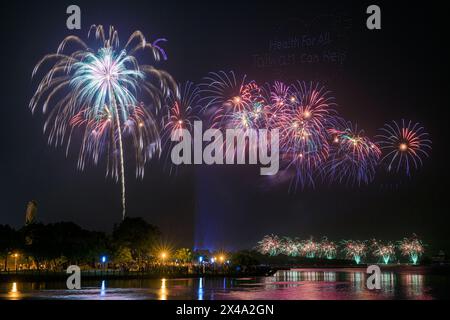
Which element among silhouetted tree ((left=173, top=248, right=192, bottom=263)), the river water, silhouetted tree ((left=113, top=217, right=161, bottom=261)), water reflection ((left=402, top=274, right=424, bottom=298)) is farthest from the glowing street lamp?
water reflection ((left=402, top=274, right=424, bottom=298))

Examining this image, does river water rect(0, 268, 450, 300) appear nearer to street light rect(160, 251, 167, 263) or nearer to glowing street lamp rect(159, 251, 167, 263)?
glowing street lamp rect(159, 251, 167, 263)

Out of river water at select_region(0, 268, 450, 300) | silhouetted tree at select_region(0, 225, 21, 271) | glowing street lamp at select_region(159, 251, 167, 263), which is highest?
silhouetted tree at select_region(0, 225, 21, 271)

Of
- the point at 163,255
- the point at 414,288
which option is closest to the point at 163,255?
the point at 163,255

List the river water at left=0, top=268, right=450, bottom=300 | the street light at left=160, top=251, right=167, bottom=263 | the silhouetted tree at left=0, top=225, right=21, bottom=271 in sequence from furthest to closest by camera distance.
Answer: the street light at left=160, top=251, right=167, bottom=263
the silhouetted tree at left=0, top=225, right=21, bottom=271
the river water at left=0, top=268, right=450, bottom=300

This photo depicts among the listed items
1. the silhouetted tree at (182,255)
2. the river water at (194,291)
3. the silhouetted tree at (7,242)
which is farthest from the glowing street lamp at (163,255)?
the river water at (194,291)

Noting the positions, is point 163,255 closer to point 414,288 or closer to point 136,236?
point 136,236

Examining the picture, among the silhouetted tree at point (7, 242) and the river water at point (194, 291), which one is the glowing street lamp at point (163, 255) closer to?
the silhouetted tree at point (7, 242)

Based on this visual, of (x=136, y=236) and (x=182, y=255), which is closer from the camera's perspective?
(x=136, y=236)

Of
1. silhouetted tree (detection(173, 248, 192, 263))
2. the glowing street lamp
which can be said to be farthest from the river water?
silhouetted tree (detection(173, 248, 192, 263))

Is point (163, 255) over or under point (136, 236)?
under

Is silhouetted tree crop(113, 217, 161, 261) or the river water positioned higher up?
silhouetted tree crop(113, 217, 161, 261)

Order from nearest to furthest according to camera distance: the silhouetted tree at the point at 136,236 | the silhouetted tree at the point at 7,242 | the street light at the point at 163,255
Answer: the silhouetted tree at the point at 7,242 → the silhouetted tree at the point at 136,236 → the street light at the point at 163,255

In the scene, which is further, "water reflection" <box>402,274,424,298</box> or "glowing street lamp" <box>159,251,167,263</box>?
"glowing street lamp" <box>159,251,167,263</box>

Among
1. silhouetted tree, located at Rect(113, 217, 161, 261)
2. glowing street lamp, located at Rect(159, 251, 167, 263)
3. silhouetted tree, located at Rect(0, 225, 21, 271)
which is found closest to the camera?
silhouetted tree, located at Rect(0, 225, 21, 271)
